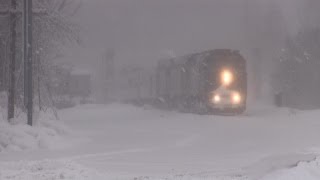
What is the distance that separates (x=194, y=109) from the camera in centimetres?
3912

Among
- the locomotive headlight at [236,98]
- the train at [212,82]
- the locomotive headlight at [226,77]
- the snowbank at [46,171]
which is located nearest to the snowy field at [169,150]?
the snowbank at [46,171]

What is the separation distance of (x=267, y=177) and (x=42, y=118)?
1589cm

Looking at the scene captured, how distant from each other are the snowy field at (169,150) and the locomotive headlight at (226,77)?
6593 mm

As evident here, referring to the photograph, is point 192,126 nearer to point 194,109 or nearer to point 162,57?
point 194,109

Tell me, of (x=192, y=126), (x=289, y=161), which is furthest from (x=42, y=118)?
(x=289, y=161)

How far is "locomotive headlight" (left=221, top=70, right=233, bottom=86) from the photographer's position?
1458 inches

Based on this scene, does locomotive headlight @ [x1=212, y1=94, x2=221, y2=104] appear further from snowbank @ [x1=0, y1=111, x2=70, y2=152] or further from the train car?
snowbank @ [x1=0, y1=111, x2=70, y2=152]

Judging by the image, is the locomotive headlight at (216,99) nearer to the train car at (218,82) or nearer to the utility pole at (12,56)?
the train car at (218,82)

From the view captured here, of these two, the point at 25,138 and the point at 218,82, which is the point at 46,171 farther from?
the point at 218,82

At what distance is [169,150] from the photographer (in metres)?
18.8

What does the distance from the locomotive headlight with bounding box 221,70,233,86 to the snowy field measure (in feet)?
21.6

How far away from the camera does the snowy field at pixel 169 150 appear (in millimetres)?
12273

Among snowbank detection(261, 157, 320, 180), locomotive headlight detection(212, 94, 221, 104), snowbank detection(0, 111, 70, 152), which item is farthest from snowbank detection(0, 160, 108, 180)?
locomotive headlight detection(212, 94, 221, 104)

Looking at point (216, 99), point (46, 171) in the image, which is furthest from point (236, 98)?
point (46, 171)
